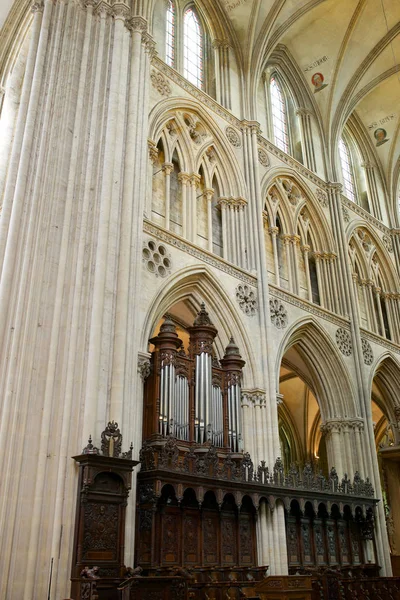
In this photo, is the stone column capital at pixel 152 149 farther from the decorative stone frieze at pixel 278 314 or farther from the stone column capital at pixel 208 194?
the decorative stone frieze at pixel 278 314

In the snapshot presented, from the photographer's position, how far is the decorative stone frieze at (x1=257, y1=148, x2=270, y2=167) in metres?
20.7

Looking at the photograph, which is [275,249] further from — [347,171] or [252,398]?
[347,171]

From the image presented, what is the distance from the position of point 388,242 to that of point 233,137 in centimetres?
967

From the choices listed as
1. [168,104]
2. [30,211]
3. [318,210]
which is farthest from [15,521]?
[318,210]

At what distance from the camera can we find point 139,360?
Result: 1374cm

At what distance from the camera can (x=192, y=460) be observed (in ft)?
44.2

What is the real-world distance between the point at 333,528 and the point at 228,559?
4581mm

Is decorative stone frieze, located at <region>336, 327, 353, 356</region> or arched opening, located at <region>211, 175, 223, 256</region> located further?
decorative stone frieze, located at <region>336, 327, 353, 356</region>

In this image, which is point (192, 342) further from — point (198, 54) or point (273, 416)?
point (198, 54)

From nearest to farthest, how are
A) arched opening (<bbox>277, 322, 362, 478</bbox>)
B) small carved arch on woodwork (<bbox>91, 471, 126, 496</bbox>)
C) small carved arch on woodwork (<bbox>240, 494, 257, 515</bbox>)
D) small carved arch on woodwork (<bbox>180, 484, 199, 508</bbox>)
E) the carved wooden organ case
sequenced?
small carved arch on woodwork (<bbox>91, 471, 126, 496</bbox>)
the carved wooden organ case
small carved arch on woodwork (<bbox>180, 484, 199, 508</bbox>)
small carved arch on woodwork (<bbox>240, 494, 257, 515</bbox>)
arched opening (<bbox>277, 322, 362, 478</bbox>)

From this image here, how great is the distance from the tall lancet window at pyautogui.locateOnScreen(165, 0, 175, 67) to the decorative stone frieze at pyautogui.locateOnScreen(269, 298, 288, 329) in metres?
7.59

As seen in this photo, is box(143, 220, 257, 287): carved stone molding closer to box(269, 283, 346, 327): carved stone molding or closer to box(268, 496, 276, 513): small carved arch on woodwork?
box(269, 283, 346, 327): carved stone molding

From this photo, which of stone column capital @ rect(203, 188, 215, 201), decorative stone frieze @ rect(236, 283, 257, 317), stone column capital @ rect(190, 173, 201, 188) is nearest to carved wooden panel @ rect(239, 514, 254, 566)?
decorative stone frieze @ rect(236, 283, 257, 317)

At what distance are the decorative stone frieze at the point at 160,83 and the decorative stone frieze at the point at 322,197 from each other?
24.2ft
